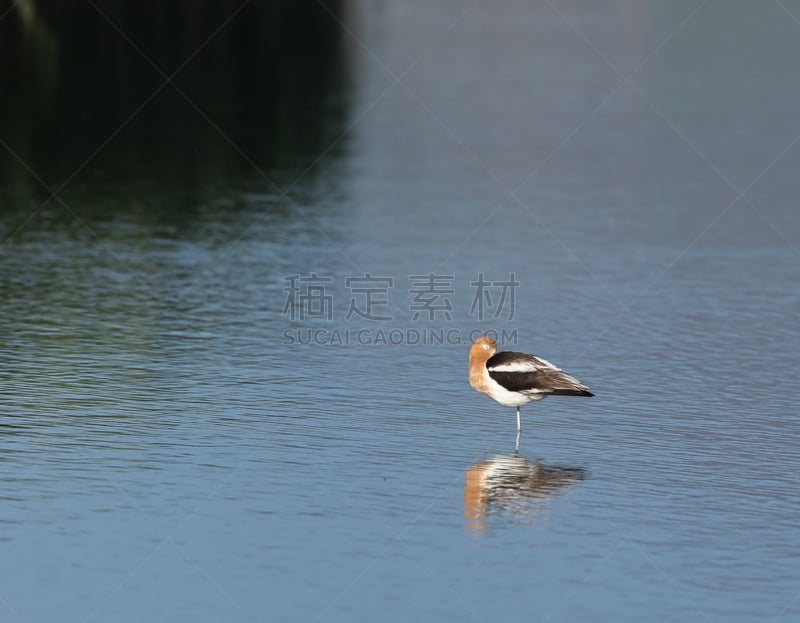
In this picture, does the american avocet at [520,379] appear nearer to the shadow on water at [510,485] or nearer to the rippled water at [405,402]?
the rippled water at [405,402]

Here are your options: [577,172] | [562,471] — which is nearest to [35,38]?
[577,172]

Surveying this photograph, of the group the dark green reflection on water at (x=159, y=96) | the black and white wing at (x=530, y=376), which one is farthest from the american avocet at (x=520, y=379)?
the dark green reflection on water at (x=159, y=96)

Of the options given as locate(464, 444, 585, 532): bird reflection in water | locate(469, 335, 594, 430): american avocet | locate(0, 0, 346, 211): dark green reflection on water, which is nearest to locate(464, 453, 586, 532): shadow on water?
locate(464, 444, 585, 532): bird reflection in water

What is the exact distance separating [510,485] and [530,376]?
189 cm

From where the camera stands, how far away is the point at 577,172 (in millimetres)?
37406

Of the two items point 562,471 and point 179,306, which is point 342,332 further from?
point 562,471

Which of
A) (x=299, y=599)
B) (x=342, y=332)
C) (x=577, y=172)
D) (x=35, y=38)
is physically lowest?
(x=299, y=599)

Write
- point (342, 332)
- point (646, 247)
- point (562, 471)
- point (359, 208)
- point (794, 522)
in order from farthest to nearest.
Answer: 1. point (359, 208)
2. point (646, 247)
3. point (342, 332)
4. point (562, 471)
5. point (794, 522)

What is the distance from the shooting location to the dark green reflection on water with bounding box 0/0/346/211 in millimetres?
35531

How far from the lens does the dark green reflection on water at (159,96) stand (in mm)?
35531

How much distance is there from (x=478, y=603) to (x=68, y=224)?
18.6 meters

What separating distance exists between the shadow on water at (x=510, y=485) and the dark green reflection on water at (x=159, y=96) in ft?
56.6

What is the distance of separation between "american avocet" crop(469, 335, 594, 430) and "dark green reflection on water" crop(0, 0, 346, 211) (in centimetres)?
1597

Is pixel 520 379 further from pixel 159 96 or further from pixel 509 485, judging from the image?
pixel 159 96
